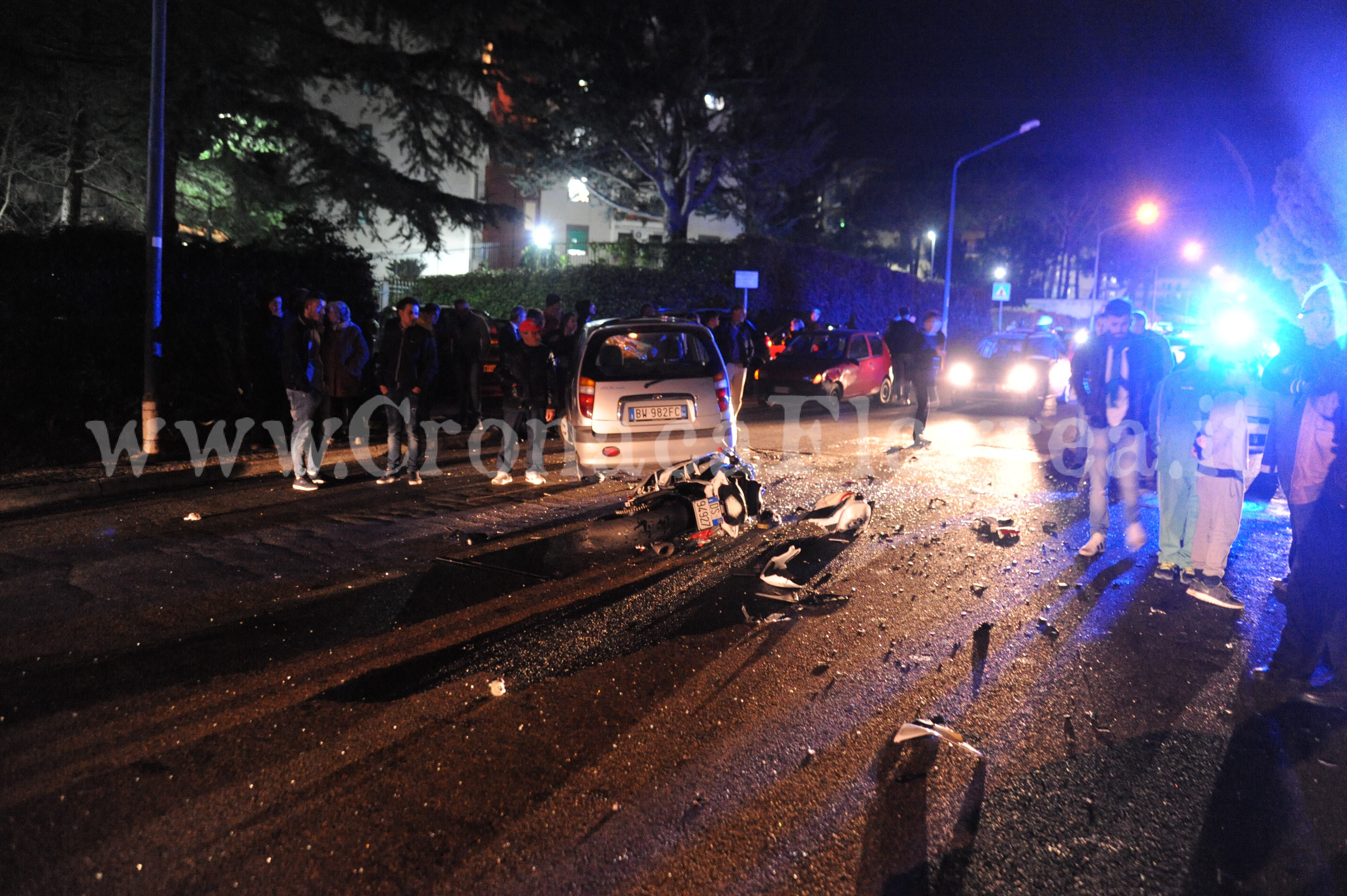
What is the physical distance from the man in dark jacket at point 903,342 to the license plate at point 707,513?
21.8 feet

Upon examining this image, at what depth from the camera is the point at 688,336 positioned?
32.6 feet

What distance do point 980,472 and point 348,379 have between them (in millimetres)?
7484

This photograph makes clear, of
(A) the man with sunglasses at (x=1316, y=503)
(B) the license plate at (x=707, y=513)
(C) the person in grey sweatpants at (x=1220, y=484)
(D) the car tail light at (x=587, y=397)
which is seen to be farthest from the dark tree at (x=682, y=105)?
(A) the man with sunglasses at (x=1316, y=503)

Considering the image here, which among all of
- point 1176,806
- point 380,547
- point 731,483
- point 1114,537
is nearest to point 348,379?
point 380,547

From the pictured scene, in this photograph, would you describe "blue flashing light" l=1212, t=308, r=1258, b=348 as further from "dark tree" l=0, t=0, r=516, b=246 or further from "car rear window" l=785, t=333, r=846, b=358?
"dark tree" l=0, t=0, r=516, b=246

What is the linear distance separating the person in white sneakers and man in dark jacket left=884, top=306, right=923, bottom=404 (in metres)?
6.06

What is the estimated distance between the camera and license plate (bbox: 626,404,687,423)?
929 centimetres

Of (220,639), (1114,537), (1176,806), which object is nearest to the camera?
(1176,806)

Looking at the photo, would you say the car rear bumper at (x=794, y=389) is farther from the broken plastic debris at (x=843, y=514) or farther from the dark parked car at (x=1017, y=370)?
the broken plastic debris at (x=843, y=514)

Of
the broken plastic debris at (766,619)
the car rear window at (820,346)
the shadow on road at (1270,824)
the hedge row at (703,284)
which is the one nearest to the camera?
the shadow on road at (1270,824)

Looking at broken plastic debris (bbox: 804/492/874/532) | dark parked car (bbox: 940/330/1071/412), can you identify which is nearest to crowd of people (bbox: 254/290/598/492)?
broken plastic debris (bbox: 804/492/874/532)

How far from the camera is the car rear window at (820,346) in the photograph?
19.4 m

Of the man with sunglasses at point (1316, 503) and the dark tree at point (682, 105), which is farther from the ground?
the dark tree at point (682, 105)

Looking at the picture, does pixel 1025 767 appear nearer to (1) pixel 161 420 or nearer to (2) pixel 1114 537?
(2) pixel 1114 537
